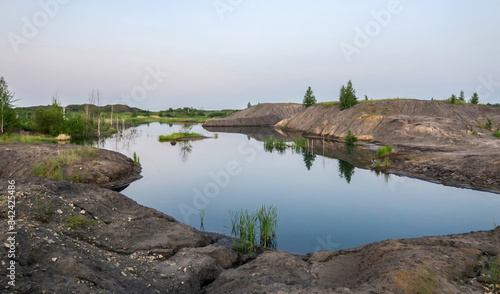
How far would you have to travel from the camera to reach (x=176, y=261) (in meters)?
7.62

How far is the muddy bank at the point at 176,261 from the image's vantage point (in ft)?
18.9

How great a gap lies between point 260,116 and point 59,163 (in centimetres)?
7440

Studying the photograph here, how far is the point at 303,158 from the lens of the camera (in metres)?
30.5

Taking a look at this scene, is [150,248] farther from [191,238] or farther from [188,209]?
[188,209]

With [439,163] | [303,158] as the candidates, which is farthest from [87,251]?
[303,158]

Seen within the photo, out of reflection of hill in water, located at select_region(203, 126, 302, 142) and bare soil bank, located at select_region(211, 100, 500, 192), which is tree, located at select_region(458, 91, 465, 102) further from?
reflection of hill in water, located at select_region(203, 126, 302, 142)

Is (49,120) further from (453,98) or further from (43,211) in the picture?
(453,98)

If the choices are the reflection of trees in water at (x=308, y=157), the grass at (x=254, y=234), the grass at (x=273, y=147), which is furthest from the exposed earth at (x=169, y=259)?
the grass at (x=273, y=147)

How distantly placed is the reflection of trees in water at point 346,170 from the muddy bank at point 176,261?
1246cm

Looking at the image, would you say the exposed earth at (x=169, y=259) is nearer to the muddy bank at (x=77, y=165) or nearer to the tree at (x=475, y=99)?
the muddy bank at (x=77, y=165)

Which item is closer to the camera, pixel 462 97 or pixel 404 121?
pixel 404 121

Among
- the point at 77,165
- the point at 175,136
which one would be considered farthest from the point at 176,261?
the point at 175,136

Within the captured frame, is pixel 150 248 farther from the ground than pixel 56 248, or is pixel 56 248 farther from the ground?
pixel 56 248

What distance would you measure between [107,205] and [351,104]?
178 feet
